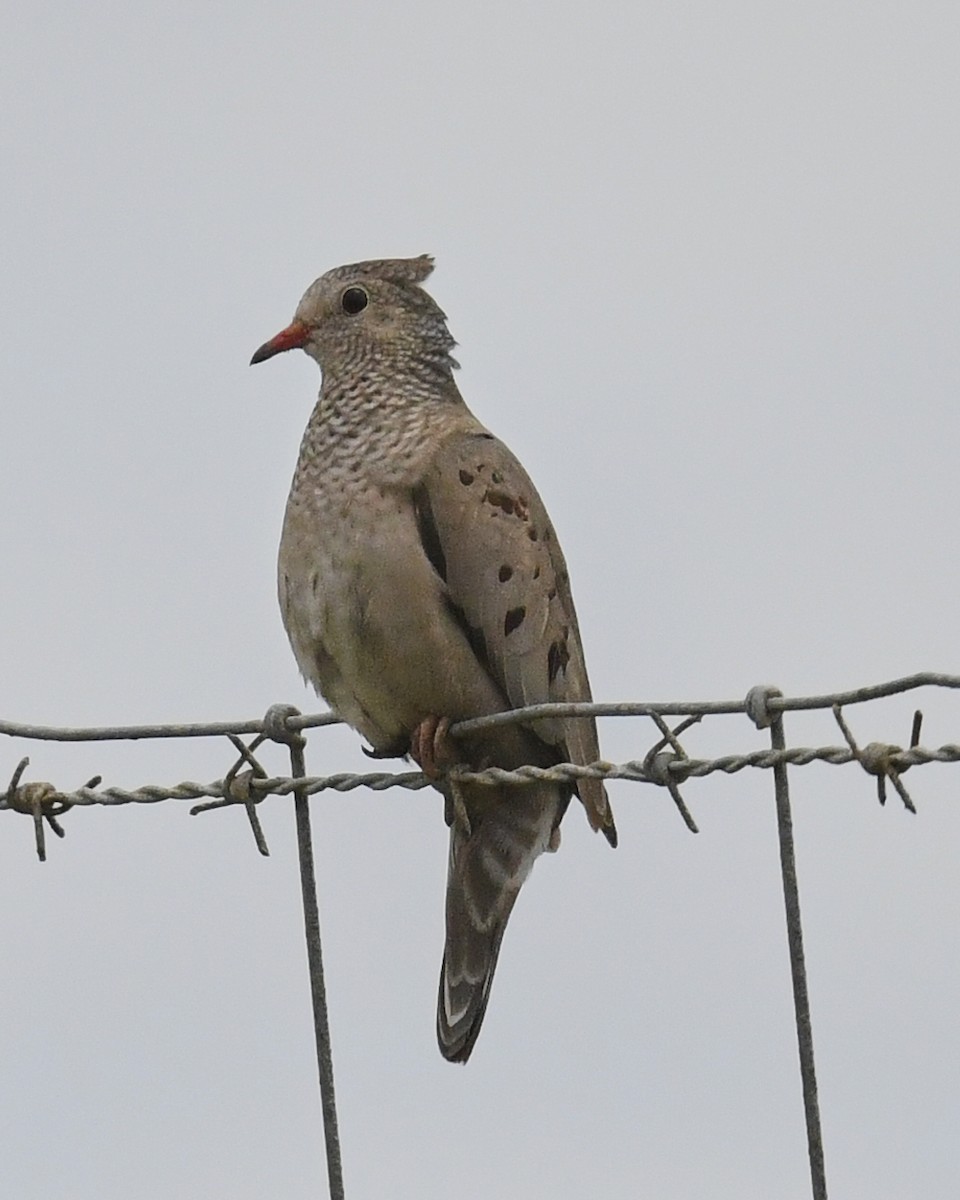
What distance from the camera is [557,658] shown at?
18.6 ft

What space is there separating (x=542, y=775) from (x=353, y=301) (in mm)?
2607

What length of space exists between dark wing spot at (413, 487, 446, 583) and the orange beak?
3.47 ft

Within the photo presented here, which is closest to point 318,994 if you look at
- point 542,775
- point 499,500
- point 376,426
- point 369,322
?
point 542,775

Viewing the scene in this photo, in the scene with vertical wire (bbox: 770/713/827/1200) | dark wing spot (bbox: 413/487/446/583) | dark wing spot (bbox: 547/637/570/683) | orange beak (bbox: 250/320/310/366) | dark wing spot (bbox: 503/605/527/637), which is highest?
orange beak (bbox: 250/320/310/366)

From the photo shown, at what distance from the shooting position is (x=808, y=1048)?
366 centimetres

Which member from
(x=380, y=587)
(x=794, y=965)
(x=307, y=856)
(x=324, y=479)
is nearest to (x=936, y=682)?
(x=794, y=965)

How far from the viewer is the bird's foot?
5570 mm

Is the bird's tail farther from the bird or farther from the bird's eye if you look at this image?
the bird's eye

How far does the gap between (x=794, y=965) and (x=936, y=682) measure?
508mm

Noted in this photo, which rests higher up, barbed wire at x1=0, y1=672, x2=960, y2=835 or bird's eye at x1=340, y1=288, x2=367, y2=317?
bird's eye at x1=340, y1=288, x2=367, y2=317

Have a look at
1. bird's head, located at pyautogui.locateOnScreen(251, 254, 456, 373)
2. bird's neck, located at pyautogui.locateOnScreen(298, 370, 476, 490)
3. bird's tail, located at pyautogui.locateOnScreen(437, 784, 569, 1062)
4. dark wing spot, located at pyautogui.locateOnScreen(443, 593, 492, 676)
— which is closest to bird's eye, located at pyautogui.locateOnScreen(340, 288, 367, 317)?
bird's head, located at pyautogui.locateOnScreen(251, 254, 456, 373)

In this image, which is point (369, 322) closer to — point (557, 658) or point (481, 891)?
point (557, 658)

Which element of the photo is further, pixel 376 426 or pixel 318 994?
pixel 376 426

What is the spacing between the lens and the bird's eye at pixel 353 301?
6586 mm
